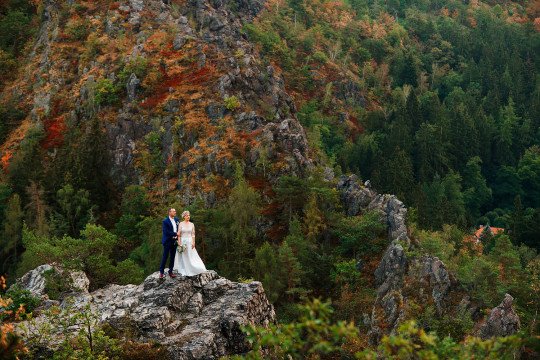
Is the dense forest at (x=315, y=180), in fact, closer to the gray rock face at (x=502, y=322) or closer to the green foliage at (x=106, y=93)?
the green foliage at (x=106, y=93)

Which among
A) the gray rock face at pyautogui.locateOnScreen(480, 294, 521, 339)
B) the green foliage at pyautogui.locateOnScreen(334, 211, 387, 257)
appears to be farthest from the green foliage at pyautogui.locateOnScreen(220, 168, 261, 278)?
the gray rock face at pyautogui.locateOnScreen(480, 294, 521, 339)

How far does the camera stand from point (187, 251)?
2378 centimetres

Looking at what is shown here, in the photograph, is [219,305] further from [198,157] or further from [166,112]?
[166,112]

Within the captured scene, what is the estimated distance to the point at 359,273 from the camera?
142ft

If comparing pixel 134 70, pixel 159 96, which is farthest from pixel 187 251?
pixel 134 70

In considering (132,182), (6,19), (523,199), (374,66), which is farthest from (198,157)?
(374,66)

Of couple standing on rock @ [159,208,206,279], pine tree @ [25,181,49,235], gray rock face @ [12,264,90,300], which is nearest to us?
couple standing on rock @ [159,208,206,279]

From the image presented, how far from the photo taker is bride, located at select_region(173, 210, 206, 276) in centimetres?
2372

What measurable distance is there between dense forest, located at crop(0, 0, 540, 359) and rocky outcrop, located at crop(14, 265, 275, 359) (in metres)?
1.83

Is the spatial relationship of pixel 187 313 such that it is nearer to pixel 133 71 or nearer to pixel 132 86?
pixel 132 86

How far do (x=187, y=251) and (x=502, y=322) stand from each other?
20.2 metres

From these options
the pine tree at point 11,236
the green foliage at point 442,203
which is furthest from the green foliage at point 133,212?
the green foliage at point 442,203

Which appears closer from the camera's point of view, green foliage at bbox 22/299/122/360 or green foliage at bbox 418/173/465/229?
green foliage at bbox 22/299/122/360

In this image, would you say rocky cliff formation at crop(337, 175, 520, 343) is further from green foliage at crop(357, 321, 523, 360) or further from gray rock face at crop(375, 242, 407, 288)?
green foliage at crop(357, 321, 523, 360)
